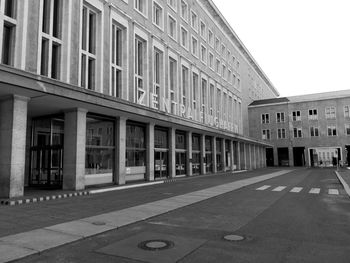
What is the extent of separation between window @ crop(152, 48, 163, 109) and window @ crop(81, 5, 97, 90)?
7521mm

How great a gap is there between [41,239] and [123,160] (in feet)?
44.3

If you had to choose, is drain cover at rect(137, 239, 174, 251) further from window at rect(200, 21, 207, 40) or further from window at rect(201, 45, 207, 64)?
window at rect(200, 21, 207, 40)

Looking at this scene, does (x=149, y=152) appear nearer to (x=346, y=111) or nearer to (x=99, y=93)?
(x=99, y=93)

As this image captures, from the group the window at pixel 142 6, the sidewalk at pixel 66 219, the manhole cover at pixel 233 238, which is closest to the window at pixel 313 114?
the window at pixel 142 6

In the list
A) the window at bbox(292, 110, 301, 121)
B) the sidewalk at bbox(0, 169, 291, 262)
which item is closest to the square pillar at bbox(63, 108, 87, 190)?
the sidewalk at bbox(0, 169, 291, 262)

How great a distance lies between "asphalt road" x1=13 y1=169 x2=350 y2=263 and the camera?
18.2ft

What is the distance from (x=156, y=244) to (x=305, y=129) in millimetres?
65479

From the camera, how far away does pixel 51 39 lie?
53.9 feet

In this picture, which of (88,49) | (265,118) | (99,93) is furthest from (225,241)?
(265,118)

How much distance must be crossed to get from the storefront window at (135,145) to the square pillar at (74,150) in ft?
17.5

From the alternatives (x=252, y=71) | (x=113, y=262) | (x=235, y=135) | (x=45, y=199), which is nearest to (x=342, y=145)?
(x=252, y=71)

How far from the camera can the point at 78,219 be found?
8836 millimetres

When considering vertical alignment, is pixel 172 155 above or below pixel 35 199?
above

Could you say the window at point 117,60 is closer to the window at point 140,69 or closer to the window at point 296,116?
the window at point 140,69
